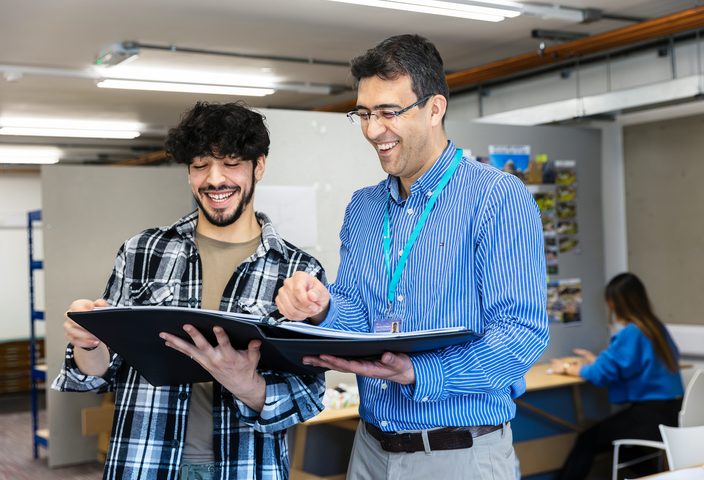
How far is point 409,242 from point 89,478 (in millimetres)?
5262

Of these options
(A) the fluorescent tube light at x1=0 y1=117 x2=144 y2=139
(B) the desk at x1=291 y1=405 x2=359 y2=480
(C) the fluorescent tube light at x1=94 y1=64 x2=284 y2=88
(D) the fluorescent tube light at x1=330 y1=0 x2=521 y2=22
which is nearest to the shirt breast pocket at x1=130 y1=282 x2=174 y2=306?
A: (B) the desk at x1=291 y1=405 x2=359 y2=480

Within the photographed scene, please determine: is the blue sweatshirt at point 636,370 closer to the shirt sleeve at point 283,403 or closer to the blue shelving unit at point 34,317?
the shirt sleeve at point 283,403

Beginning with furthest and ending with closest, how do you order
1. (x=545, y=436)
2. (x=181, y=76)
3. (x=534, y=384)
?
(x=181, y=76)
(x=545, y=436)
(x=534, y=384)

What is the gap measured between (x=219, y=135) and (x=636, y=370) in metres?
3.52

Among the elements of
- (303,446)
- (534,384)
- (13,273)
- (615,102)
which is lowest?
(303,446)

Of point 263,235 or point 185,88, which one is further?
point 185,88

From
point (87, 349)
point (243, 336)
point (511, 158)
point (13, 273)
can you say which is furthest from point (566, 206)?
point (13, 273)

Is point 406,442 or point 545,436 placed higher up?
point 406,442

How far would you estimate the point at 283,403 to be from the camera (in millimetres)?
1932

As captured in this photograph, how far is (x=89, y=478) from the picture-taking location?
631 centimetres

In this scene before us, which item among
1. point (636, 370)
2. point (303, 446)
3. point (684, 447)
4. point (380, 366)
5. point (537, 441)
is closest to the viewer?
point (380, 366)

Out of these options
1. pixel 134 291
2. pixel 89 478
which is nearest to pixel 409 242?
pixel 134 291

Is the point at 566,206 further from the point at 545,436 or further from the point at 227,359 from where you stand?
the point at 227,359

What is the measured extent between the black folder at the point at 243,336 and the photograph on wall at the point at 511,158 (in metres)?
4.04
